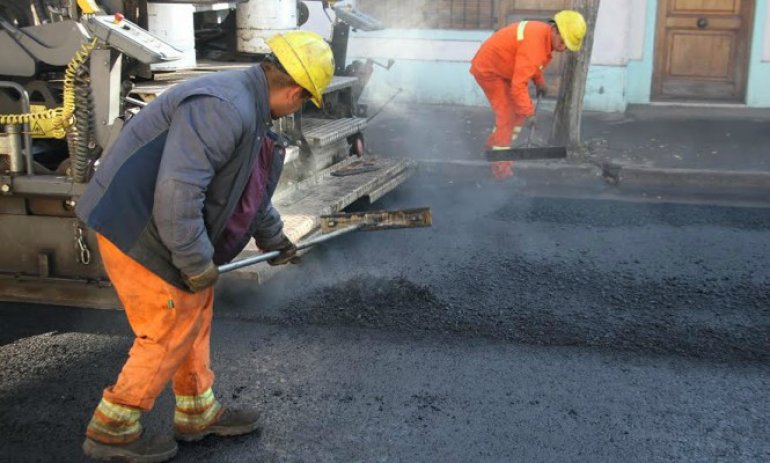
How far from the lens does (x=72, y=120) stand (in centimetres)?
436

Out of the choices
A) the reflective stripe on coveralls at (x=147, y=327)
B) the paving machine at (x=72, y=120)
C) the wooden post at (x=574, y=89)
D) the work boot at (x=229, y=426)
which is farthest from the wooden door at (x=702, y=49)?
the reflective stripe on coveralls at (x=147, y=327)

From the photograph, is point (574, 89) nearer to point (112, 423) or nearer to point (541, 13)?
point (541, 13)

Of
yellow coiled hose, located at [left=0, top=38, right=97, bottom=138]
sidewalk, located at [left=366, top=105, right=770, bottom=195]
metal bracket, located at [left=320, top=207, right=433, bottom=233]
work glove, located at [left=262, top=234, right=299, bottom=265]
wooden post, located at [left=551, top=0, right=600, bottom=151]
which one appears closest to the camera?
work glove, located at [left=262, top=234, right=299, bottom=265]

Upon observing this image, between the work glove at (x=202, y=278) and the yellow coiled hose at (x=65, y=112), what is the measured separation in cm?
185

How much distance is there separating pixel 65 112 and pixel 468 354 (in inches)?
96.3

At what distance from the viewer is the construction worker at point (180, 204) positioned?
9.09ft

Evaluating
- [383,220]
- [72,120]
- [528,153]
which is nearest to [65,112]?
[72,120]

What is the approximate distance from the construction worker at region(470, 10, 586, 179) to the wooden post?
12.6 inches

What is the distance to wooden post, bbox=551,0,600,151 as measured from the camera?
27.4 feet

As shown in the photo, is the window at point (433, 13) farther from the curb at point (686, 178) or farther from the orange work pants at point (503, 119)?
the curb at point (686, 178)

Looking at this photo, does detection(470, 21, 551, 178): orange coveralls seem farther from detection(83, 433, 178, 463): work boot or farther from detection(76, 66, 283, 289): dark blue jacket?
detection(83, 433, 178, 463): work boot

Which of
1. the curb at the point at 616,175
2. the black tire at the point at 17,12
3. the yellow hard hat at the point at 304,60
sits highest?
the black tire at the point at 17,12

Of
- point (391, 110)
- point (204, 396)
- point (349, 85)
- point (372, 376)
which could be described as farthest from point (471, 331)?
point (391, 110)

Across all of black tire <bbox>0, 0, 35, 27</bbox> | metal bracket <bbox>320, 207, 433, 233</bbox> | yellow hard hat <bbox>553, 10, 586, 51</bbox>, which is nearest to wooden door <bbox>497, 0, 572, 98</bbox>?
yellow hard hat <bbox>553, 10, 586, 51</bbox>
